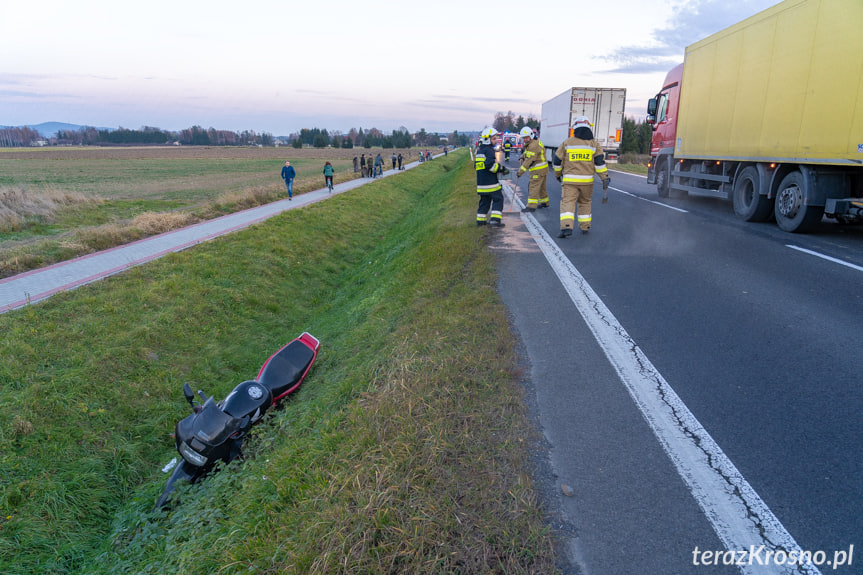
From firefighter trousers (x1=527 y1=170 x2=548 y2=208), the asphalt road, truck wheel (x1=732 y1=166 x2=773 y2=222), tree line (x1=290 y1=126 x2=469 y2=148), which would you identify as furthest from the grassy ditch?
tree line (x1=290 y1=126 x2=469 y2=148)

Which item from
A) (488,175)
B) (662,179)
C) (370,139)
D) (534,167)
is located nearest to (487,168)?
(488,175)

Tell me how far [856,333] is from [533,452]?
3.57 metres

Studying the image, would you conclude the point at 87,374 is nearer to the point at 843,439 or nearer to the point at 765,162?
the point at 843,439

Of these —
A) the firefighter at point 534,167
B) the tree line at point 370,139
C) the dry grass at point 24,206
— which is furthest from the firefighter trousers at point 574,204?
the tree line at point 370,139

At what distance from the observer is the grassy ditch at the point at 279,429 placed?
2389mm

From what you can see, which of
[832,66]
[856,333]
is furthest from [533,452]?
[832,66]

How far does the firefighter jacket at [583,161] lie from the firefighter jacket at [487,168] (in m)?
1.21

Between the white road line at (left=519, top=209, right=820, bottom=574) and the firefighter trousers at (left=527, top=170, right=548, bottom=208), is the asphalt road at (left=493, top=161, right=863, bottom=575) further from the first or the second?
the firefighter trousers at (left=527, top=170, right=548, bottom=208)

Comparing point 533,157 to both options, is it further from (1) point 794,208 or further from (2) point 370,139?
(2) point 370,139

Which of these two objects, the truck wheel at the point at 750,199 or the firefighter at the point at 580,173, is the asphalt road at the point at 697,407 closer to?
the firefighter at the point at 580,173

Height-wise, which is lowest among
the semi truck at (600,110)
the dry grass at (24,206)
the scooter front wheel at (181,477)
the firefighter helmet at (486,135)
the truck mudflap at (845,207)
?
the scooter front wheel at (181,477)

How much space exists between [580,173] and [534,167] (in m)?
2.62

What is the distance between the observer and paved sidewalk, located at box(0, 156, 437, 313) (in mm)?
8500

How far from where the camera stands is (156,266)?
10141 mm
